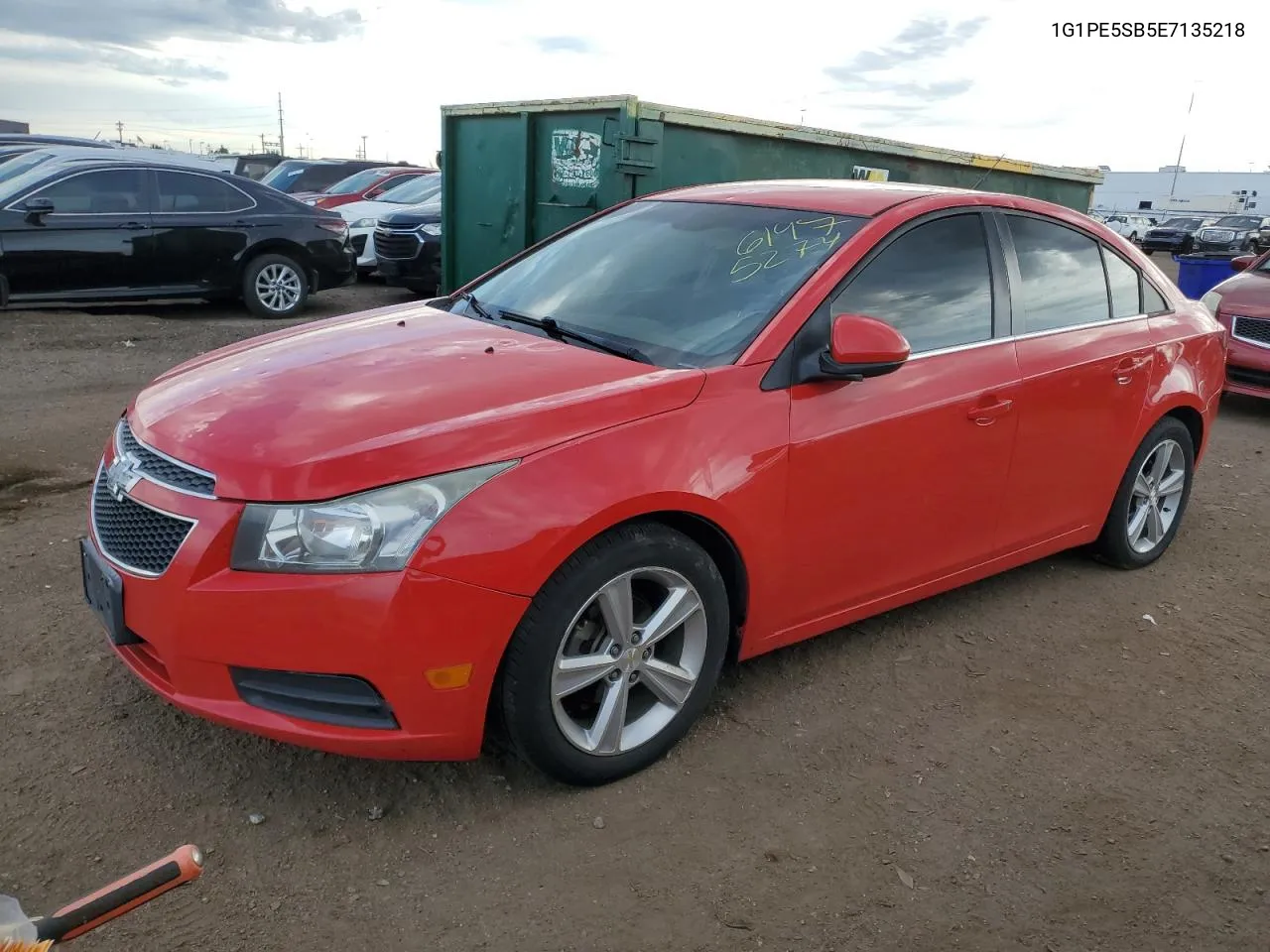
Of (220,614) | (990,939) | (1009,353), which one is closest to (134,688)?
(220,614)

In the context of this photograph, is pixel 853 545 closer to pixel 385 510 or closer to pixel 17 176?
pixel 385 510

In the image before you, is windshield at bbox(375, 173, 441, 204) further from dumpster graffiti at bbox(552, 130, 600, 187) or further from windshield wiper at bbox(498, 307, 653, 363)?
windshield wiper at bbox(498, 307, 653, 363)

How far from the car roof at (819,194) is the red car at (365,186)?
461 inches

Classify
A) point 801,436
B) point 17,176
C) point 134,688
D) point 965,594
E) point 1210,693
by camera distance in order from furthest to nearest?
1. point 17,176
2. point 965,594
3. point 1210,693
4. point 134,688
5. point 801,436

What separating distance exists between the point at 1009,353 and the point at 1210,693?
4.61 ft

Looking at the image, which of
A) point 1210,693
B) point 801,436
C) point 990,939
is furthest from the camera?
point 1210,693

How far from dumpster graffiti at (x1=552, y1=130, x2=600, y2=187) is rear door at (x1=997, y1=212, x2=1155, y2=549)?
4.32 meters

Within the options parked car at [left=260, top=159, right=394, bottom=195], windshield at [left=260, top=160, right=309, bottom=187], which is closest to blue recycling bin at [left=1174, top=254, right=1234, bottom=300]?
parked car at [left=260, top=159, right=394, bottom=195]

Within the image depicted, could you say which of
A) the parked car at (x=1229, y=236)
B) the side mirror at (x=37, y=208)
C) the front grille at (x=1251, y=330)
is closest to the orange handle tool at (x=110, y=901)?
the front grille at (x=1251, y=330)

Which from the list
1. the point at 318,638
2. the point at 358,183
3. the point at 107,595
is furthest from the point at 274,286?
the point at 318,638

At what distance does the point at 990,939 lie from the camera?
2475mm

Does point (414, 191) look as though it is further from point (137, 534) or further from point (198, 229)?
point (137, 534)

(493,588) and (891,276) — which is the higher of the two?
(891,276)

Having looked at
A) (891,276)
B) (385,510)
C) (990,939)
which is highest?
(891,276)
